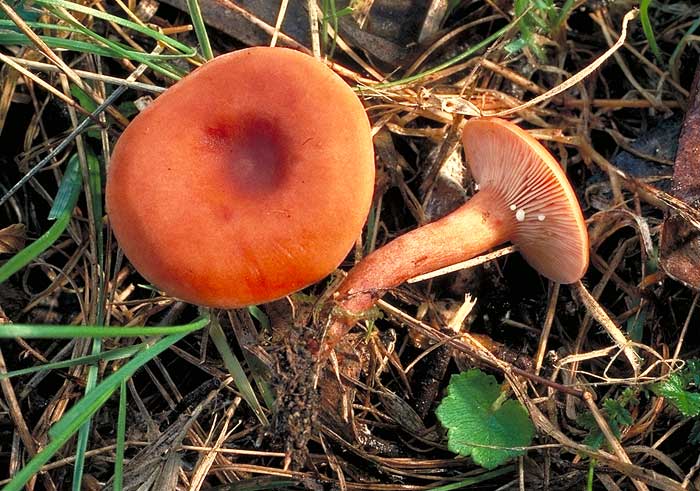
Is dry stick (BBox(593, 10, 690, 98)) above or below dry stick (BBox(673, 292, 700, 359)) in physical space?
above

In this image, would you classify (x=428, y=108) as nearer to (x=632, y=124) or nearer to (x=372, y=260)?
(x=372, y=260)

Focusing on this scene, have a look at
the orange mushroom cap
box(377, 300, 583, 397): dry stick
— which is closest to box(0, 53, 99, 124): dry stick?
box(377, 300, 583, 397): dry stick

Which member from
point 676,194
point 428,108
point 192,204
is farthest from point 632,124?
point 192,204

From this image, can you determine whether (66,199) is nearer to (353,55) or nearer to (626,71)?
(353,55)

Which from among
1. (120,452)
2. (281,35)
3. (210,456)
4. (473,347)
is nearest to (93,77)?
(281,35)

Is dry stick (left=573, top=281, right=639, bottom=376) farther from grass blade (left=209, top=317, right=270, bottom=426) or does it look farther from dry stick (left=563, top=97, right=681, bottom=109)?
grass blade (left=209, top=317, right=270, bottom=426)

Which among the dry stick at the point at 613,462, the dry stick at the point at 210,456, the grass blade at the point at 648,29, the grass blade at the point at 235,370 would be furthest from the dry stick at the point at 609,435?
the grass blade at the point at 648,29

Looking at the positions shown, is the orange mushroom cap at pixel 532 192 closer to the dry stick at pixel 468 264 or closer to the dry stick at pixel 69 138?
the dry stick at pixel 468 264
